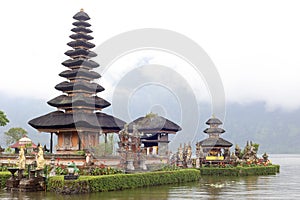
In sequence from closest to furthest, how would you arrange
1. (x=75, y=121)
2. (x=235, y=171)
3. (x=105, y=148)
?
(x=105, y=148), (x=75, y=121), (x=235, y=171)

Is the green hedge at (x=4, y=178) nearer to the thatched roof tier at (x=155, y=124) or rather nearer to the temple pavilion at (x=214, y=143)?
the thatched roof tier at (x=155, y=124)

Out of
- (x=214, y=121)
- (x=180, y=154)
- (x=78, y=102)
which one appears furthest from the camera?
(x=214, y=121)

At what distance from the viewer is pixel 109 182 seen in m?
27.4

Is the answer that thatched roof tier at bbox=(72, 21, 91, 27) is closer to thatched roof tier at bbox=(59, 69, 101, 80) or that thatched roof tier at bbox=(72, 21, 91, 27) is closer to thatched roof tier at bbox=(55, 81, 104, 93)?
thatched roof tier at bbox=(59, 69, 101, 80)

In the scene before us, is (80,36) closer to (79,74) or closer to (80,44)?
(80,44)

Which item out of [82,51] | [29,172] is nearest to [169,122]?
[82,51]

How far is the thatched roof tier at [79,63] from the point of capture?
40.7m

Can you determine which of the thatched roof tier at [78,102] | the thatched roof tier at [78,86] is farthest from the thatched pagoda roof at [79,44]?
the thatched roof tier at [78,102]

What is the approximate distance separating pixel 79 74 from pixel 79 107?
A: 3.49 metres

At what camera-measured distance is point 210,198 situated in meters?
23.9

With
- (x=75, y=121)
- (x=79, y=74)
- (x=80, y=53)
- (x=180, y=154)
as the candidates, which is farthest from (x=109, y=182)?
(x=180, y=154)

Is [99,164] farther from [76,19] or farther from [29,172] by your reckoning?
[76,19]

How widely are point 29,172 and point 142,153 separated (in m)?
10.7

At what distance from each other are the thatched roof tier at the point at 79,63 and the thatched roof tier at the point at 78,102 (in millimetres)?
3196
